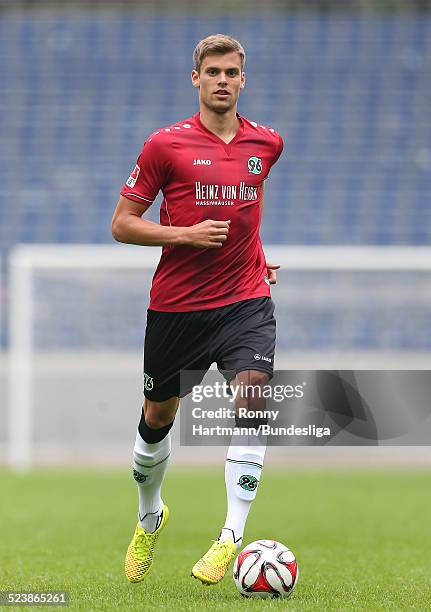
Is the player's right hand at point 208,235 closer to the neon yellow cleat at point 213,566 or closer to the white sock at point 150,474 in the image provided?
the white sock at point 150,474

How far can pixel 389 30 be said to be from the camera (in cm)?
1988

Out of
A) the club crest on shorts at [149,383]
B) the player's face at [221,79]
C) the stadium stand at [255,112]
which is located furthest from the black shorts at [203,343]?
the stadium stand at [255,112]

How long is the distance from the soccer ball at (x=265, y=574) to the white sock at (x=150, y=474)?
81 cm

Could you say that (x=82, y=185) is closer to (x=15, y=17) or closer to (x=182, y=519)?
(x=15, y=17)

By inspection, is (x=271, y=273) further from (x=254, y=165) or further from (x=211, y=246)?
(x=211, y=246)

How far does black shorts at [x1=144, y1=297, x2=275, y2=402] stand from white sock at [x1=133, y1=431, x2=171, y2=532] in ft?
1.15

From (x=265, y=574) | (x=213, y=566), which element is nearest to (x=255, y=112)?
(x=265, y=574)

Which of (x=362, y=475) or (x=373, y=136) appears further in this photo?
(x=373, y=136)

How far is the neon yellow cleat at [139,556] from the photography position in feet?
16.8

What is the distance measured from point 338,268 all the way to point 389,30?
8.01m

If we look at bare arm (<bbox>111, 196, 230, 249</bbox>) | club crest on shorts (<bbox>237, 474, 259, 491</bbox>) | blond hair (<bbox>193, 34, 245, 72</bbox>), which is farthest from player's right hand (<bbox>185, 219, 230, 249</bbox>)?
club crest on shorts (<bbox>237, 474, 259, 491</bbox>)

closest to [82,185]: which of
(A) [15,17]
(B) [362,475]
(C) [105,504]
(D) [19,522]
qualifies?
(A) [15,17]

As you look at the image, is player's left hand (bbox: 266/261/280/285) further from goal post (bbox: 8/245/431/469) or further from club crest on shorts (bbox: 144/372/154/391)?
goal post (bbox: 8/245/431/469)

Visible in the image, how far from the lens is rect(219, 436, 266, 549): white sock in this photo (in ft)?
15.4
